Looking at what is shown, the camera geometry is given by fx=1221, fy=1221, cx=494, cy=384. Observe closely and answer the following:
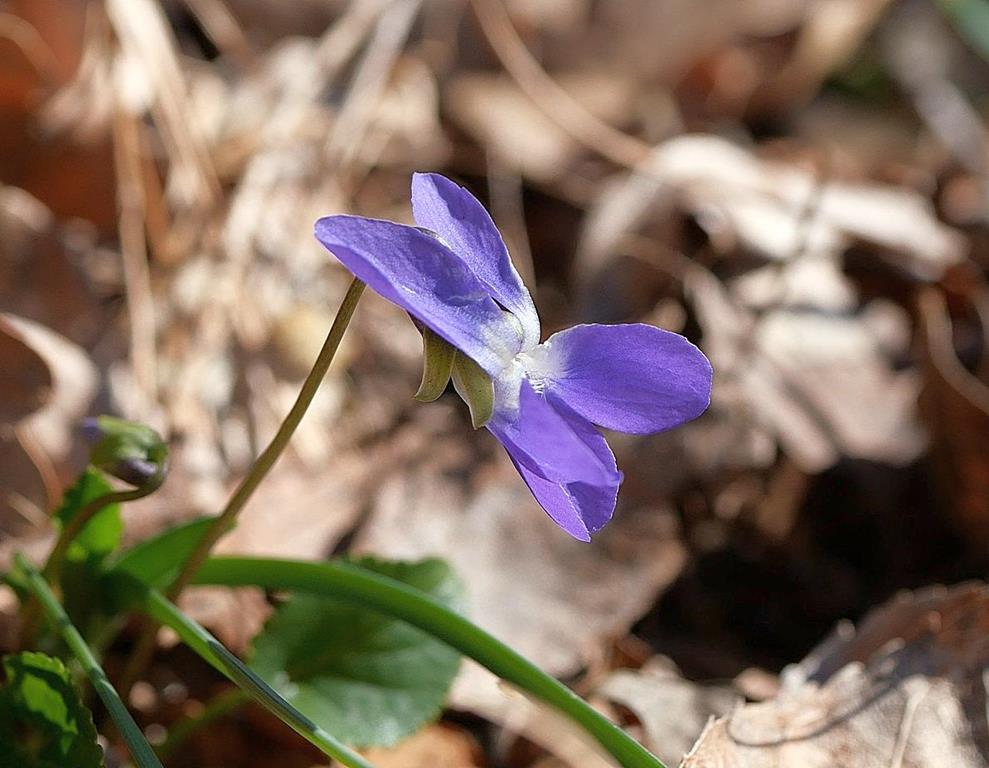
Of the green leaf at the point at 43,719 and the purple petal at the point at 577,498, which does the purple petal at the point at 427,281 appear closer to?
the purple petal at the point at 577,498

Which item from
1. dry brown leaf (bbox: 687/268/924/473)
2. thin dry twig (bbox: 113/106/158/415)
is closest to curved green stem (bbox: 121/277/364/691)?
A: thin dry twig (bbox: 113/106/158/415)

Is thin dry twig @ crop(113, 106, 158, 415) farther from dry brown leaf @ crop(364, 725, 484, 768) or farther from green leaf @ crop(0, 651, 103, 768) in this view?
green leaf @ crop(0, 651, 103, 768)

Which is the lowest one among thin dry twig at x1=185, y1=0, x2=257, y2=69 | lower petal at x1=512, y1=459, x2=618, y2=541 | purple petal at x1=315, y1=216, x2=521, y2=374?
lower petal at x1=512, y1=459, x2=618, y2=541

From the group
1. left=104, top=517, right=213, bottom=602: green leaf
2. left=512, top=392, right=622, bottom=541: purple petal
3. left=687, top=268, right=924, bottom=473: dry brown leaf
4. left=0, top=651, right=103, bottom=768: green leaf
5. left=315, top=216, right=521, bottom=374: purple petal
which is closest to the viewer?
left=315, top=216, right=521, bottom=374: purple petal

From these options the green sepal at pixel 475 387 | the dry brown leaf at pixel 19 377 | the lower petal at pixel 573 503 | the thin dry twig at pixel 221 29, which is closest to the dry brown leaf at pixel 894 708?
the lower petal at pixel 573 503

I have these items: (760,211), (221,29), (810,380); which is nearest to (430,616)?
(810,380)
